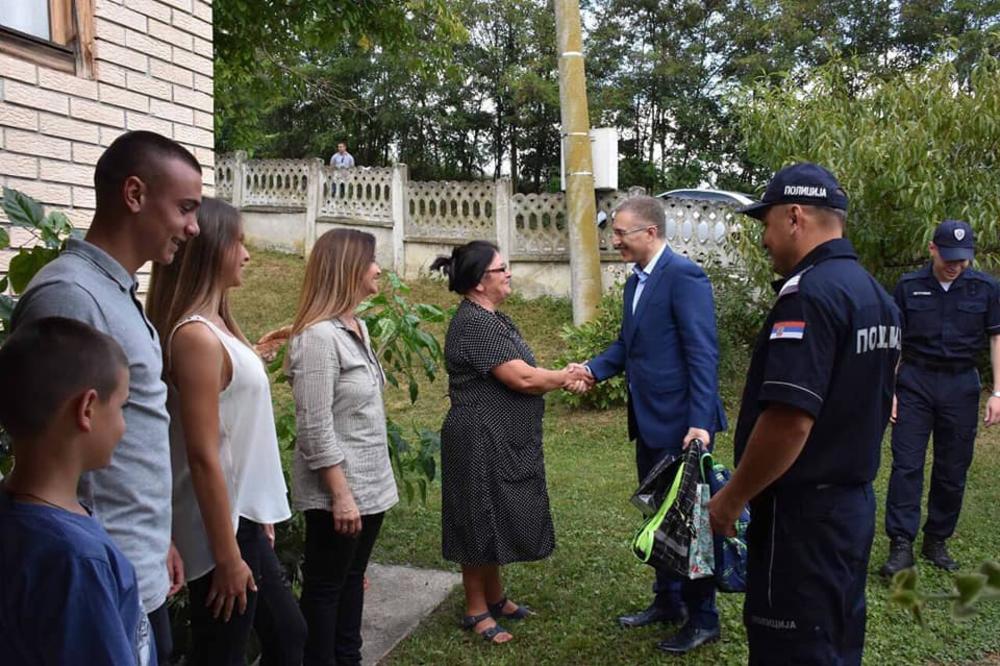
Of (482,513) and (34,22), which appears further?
(482,513)

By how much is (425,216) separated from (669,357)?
9.58m

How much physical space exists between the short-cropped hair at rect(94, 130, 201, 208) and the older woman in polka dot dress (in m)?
1.95

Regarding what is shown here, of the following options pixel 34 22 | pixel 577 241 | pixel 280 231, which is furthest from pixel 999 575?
pixel 280 231

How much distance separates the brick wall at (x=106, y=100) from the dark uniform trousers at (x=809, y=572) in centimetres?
284

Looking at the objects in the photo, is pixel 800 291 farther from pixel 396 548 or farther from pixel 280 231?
pixel 280 231

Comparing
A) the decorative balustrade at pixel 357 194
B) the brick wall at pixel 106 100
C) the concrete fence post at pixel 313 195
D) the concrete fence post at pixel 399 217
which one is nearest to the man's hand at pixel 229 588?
the brick wall at pixel 106 100

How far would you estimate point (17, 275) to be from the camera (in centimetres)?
245

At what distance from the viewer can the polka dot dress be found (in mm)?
3814

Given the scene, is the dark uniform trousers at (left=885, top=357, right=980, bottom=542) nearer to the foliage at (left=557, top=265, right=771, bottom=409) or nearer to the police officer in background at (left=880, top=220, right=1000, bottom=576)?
the police officer in background at (left=880, top=220, right=1000, bottom=576)

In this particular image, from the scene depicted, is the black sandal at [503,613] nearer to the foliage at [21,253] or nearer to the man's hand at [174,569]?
the man's hand at [174,569]

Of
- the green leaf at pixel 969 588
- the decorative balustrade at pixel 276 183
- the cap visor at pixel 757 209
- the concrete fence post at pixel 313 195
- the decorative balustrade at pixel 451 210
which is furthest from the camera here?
the decorative balustrade at pixel 276 183

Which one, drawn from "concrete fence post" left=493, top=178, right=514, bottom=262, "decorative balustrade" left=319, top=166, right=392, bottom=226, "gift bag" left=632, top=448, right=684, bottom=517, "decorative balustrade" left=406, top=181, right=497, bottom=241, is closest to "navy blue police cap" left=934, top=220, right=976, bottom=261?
"gift bag" left=632, top=448, right=684, bottom=517

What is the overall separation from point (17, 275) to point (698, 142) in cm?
2064

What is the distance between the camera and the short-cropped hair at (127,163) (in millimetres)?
1985
